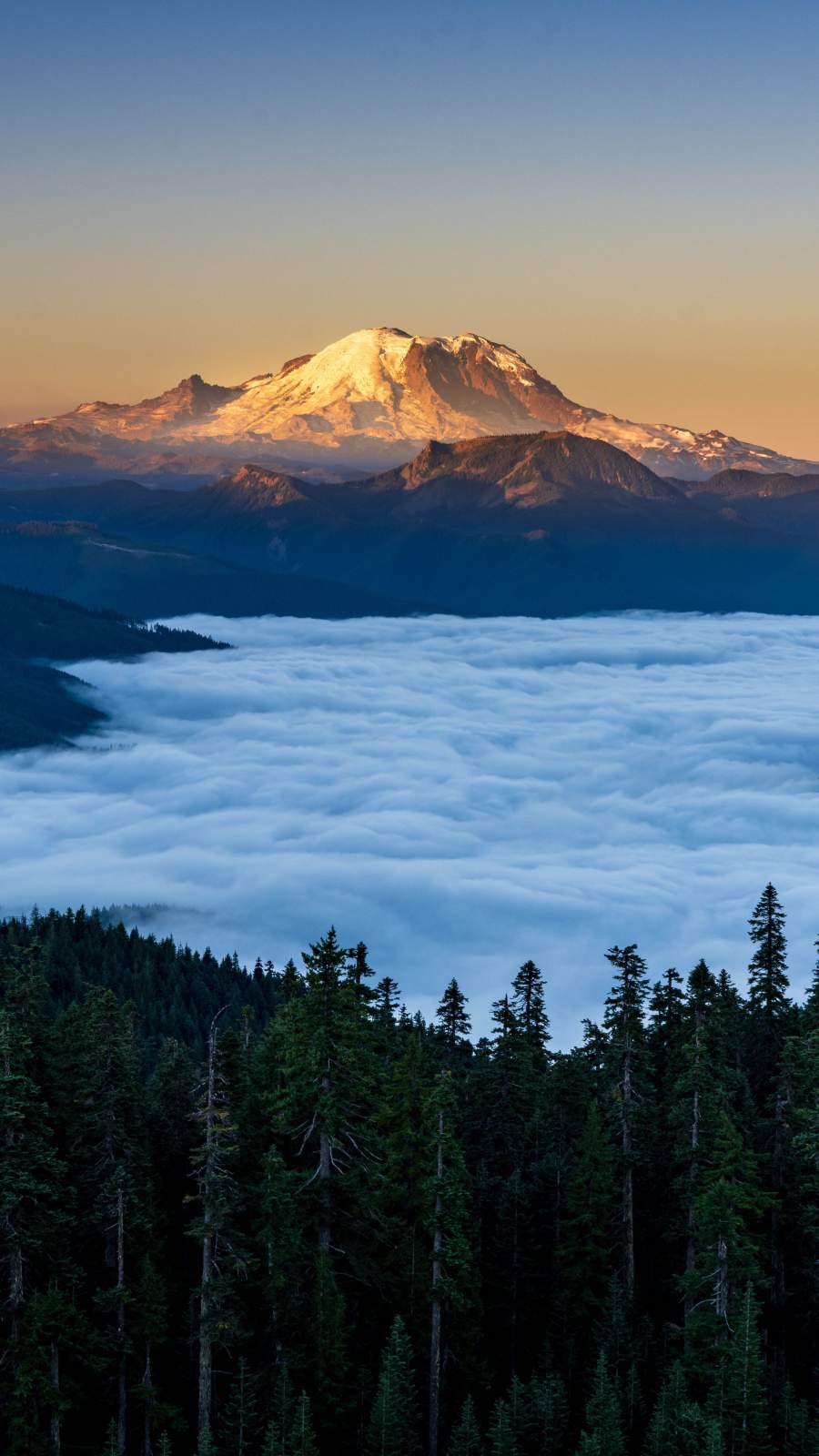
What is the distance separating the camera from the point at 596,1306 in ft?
193

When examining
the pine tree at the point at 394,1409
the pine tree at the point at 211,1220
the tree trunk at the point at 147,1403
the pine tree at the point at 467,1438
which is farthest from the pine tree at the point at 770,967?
the tree trunk at the point at 147,1403

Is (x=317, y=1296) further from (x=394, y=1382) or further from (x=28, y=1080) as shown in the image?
(x=28, y=1080)

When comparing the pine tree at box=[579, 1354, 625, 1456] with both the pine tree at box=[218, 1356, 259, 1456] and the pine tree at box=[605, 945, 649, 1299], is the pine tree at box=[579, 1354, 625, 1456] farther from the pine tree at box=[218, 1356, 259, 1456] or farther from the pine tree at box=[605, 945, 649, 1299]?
the pine tree at box=[605, 945, 649, 1299]

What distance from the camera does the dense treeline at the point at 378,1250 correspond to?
→ 46.6 metres

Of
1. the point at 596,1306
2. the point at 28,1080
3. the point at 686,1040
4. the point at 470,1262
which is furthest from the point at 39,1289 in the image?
the point at 686,1040

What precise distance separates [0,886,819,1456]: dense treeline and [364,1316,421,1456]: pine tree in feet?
0.40

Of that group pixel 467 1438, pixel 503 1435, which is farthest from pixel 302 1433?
pixel 503 1435

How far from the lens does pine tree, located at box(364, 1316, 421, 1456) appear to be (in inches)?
1864

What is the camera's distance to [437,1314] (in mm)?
52031

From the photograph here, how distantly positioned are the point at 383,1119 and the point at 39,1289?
12865mm

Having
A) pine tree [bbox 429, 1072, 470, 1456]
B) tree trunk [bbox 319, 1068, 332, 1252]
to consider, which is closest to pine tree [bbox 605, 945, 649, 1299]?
pine tree [bbox 429, 1072, 470, 1456]

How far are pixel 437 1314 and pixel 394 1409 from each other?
15.5 feet

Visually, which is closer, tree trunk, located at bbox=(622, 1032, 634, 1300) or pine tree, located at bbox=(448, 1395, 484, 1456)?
pine tree, located at bbox=(448, 1395, 484, 1456)

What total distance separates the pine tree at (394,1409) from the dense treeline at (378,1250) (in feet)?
0.40
